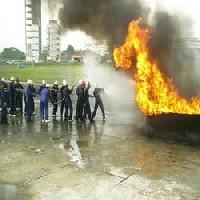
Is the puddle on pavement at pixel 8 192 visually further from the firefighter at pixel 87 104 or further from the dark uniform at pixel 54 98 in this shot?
the dark uniform at pixel 54 98

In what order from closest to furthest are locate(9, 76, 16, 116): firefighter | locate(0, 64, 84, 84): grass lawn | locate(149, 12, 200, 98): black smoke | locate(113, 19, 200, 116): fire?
1. locate(113, 19, 200, 116): fire
2. locate(149, 12, 200, 98): black smoke
3. locate(9, 76, 16, 116): firefighter
4. locate(0, 64, 84, 84): grass lawn

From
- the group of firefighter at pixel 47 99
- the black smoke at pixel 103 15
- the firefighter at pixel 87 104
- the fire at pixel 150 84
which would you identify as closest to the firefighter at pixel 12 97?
the group of firefighter at pixel 47 99

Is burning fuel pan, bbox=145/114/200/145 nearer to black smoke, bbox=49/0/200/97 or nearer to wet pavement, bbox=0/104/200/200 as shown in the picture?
wet pavement, bbox=0/104/200/200

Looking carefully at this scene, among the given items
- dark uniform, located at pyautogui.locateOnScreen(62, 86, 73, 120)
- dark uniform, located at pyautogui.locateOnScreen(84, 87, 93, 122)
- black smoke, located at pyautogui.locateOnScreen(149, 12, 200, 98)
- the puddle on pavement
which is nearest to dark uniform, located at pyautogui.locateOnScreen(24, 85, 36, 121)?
dark uniform, located at pyautogui.locateOnScreen(62, 86, 73, 120)

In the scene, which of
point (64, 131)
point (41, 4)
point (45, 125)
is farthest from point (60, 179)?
point (41, 4)

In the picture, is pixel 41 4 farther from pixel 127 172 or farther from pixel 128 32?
pixel 127 172

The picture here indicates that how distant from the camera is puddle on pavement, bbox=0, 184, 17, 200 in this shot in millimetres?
6586

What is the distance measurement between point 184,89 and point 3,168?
8515 mm

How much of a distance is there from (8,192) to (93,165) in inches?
94.5

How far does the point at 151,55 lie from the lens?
1213cm

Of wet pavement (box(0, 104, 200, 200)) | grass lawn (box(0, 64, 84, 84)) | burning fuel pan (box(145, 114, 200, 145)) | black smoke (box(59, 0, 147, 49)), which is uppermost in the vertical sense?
black smoke (box(59, 0, 147, 49))

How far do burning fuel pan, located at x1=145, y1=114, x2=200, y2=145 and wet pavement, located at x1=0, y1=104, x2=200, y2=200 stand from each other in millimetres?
460

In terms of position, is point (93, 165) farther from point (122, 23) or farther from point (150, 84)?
point (122, 23)

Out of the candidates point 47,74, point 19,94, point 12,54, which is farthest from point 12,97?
point 12,54
